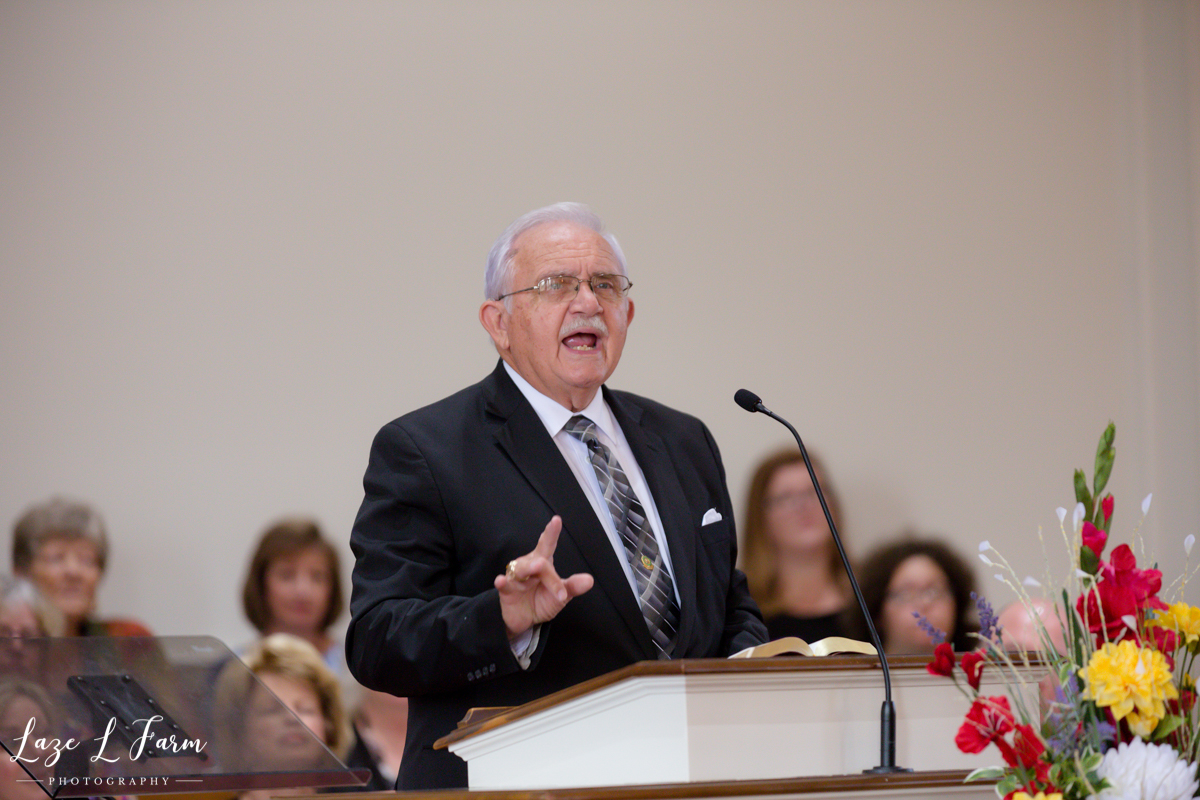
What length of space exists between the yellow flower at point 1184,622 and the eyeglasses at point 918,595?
362 centimetres

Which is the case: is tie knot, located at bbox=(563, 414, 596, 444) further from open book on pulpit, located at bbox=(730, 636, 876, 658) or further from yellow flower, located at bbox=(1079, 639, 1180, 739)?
yellow flower, located at bbox=(1079, 639, 1180, 739)

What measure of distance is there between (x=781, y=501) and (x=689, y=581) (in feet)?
9.41

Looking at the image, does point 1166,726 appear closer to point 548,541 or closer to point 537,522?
point 548,541

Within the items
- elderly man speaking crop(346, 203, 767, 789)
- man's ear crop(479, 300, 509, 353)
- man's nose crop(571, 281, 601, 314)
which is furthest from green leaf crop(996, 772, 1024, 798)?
man's ear crop(479, 300, 509, 353)

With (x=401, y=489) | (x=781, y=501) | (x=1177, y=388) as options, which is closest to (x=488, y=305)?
(x=401, y=489)

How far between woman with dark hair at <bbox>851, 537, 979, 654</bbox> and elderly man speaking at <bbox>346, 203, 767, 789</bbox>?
105 inches

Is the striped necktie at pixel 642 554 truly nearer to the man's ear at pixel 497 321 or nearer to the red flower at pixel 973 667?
the man's ear at pixel 497 321

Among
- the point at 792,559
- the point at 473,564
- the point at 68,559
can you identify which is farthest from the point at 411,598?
the point at 792,559

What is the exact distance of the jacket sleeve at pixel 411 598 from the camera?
1.66 meters

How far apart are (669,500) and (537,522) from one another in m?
0.28

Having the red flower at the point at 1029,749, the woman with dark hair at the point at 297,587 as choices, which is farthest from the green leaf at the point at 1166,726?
the woman with dark hair at the point at 297,587

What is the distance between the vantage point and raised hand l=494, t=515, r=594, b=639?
57.9 inches

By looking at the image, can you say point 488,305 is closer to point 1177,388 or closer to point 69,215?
point 69,215

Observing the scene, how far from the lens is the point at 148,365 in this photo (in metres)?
4.43
